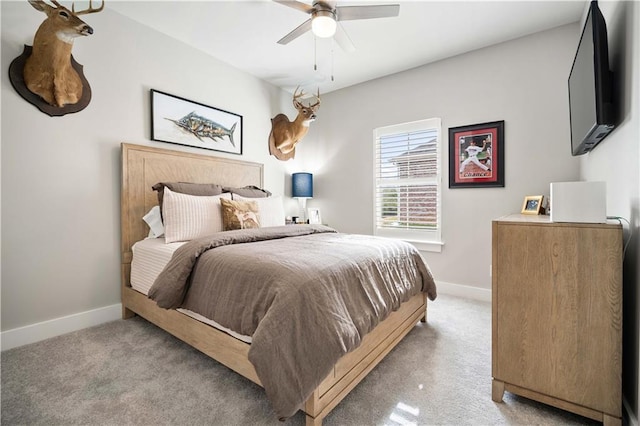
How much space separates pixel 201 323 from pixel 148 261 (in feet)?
2.87

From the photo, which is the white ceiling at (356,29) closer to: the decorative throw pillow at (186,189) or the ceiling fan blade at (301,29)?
the ceiling fan blade at (301,29)

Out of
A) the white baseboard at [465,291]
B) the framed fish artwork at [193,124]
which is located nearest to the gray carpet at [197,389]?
the white baseboard at [465,291]

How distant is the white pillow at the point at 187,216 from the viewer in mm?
2281

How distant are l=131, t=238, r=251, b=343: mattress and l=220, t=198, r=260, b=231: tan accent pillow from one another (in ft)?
1.39

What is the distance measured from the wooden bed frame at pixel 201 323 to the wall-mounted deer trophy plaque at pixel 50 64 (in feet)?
1.83

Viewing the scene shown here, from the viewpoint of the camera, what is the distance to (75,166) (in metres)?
2.27

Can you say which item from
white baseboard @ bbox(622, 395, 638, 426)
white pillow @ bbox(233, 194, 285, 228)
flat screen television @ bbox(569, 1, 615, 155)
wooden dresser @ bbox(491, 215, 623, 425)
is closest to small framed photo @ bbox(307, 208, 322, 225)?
white pillow @ bbox(233, 194, 285, 228)

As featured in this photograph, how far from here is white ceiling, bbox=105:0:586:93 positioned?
2.39 m

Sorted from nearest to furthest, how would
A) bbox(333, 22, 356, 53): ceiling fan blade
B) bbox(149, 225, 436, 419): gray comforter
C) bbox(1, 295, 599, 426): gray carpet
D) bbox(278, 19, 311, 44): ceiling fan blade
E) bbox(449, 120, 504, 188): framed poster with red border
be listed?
bbox(149, 225, 436, 419): gray comforter, bbox(1, 295, 599, 426): gray carpet, bbox(278, 19, 311, 44): ceiling fan blade, bbox(333, 22, 356, 53): ceiling fan blade, bbox(449, 120, 504, 188): framed poster with red border

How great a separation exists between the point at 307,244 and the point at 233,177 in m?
1.88

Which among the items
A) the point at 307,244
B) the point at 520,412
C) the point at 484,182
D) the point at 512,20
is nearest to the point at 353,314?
the point at 307,244

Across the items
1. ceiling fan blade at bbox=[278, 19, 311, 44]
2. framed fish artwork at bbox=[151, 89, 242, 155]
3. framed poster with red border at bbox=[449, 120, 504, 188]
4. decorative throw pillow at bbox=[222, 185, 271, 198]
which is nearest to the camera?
ceiling fan blade at bbox=[278, 19, 311, 44]

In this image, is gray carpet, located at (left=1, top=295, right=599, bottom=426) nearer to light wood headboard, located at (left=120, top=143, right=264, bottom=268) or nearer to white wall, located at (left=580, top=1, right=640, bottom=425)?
white wall, located at (left=580, top=1, right=640, bottom=425)

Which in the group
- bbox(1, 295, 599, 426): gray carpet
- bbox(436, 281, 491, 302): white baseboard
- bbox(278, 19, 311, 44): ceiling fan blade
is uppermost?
bbox(278, 19, 311, 44): ceiling fan blade
